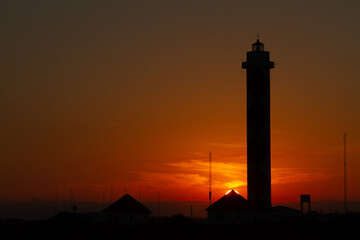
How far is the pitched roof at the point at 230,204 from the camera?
106m

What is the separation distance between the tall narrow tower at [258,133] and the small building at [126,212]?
11.2 metres

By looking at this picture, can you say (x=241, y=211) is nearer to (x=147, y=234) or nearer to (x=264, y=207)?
(x=264, y=207)

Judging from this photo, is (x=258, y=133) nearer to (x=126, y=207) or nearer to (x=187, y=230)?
(x=187, y=230)

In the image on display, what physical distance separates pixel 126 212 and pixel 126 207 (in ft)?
1.81

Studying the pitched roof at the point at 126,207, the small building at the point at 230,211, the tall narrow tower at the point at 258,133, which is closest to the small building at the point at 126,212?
the pitched roof at the point at 126,207

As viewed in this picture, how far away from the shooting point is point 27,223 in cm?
11044

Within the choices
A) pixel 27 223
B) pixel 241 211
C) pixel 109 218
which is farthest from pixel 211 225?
pixel 27 223

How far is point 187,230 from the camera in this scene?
98.2 m

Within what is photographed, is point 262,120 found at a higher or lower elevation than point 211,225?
higher

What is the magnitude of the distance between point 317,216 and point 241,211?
399 inches

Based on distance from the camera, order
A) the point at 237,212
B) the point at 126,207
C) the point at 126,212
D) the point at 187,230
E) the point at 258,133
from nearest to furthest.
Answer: the point at 187,230 → the point at 237,212 → the point at 126,212 → the point at 126,207 → the point at 258,133

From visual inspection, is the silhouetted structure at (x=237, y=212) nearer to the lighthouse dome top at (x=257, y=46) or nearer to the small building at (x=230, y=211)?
the small building at (x=230, y=211)

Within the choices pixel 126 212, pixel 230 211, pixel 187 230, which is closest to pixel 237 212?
pixel 230 211

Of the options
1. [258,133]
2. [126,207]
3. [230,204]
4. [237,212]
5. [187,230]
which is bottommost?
[187,230]
